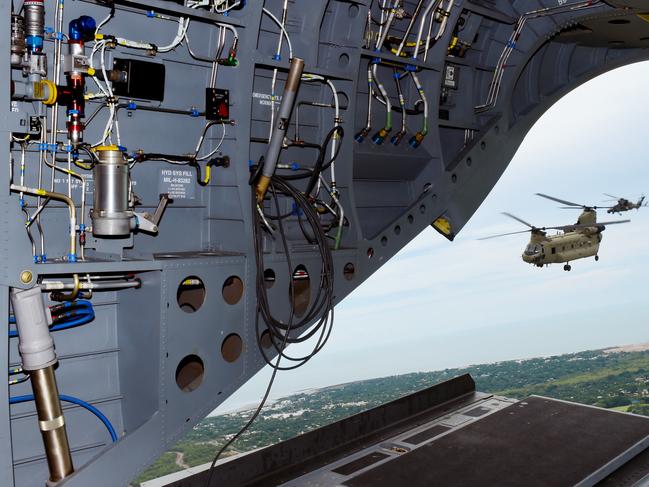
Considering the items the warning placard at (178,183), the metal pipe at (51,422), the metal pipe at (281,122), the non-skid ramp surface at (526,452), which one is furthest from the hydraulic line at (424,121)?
the metal pipe at (51,422)

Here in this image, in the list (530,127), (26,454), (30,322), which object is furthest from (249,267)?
(530,127)

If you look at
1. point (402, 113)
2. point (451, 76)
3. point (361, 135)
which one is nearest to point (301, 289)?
point (361, 135)

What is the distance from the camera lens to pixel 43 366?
320 cm

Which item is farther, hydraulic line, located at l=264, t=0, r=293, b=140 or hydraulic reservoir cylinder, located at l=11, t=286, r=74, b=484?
hydraulic line, located at l=264, t=0, r=293, b=140

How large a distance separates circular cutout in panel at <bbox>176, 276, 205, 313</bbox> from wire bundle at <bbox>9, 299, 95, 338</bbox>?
51 centimetres

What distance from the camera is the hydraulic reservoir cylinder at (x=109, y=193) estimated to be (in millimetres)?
3359

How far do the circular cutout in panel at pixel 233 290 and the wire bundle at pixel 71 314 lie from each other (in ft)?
2.58

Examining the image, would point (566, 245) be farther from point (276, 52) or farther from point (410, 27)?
point (276, 52)

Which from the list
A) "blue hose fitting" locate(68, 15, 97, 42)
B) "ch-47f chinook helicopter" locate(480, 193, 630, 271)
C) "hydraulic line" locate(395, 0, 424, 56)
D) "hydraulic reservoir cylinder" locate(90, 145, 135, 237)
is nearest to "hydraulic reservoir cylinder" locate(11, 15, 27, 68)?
"blue hose fitting" locate(68, 15, 97, 42)

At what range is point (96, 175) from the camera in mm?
3379

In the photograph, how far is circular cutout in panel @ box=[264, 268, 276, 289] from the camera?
4.28 metres

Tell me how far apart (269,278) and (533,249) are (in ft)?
30.1

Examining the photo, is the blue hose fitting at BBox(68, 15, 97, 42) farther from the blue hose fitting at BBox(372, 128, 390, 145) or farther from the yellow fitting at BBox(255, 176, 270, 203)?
the blue hose fitting at BBox(372, 128, 390, 145)

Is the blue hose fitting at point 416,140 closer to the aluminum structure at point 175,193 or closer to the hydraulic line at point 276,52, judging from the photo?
the aluminum structure at point 175,193
